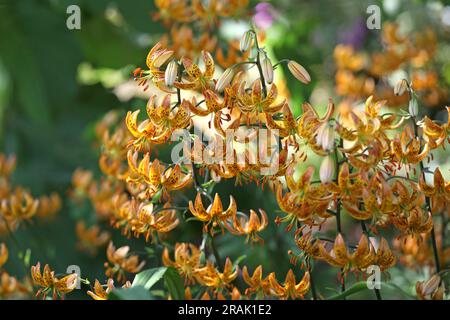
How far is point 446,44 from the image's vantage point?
2602 mm

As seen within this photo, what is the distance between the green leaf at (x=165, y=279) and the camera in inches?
41.5

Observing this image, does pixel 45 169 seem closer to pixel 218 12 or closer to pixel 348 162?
pixel 218 12

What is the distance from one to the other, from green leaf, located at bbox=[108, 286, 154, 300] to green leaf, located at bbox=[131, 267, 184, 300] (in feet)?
0.12

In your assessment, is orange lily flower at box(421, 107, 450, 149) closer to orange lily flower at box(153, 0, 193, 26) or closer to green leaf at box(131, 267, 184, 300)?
green leaf at box(131, 267, 184, 300)

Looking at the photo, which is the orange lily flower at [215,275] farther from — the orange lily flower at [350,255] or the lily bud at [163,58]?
the lily bud at [163,58]

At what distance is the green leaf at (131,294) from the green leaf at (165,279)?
0.12 ft

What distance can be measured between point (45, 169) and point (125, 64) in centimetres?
40

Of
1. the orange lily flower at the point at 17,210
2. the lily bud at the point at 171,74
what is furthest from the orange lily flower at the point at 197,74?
the orange lily flower at the point at 17,210

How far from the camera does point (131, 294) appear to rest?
0.96 m

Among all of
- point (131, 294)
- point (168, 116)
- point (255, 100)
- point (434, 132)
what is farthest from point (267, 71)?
point (131, 294)

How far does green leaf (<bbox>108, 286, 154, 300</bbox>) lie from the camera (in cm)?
95

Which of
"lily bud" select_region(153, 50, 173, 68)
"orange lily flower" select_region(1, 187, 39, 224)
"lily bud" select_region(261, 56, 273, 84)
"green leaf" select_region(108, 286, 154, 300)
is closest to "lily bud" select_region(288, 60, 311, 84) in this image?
"lily bud" select_region(261, 56, 273, 84)
